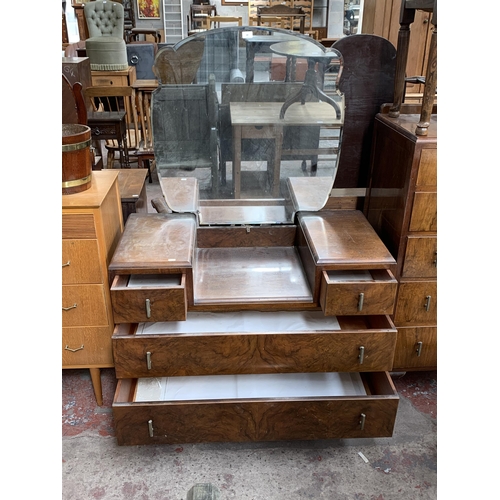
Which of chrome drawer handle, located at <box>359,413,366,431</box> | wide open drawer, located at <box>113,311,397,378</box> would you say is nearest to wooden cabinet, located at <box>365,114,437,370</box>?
wide open drawer, located at <box>113,311,397,378</box>

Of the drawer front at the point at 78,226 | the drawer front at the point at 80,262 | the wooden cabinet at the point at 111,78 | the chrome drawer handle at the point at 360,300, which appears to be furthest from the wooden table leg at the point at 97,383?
the wooden cabinet at the point at 111,78

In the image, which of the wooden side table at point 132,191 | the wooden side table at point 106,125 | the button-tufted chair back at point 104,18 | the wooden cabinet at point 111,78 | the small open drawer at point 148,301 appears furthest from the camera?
the button-tufted chair back at point 104,18

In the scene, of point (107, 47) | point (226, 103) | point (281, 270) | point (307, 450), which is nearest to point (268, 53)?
point (226, 103)

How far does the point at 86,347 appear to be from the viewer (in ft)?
4.26

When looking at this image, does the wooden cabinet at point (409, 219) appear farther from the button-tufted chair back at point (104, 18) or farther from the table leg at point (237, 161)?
the button-tufted chair back at point (104, 18)

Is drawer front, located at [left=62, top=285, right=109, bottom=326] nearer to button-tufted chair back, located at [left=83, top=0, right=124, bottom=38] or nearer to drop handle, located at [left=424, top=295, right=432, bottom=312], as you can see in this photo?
drop handle, located at [left=424, top=295, right=432, bottom=312]

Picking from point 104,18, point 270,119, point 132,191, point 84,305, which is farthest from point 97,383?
point 104,18

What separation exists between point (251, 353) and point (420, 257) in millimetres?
523

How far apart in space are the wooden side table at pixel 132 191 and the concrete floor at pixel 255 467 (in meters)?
0.65

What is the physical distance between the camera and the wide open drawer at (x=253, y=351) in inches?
43.5

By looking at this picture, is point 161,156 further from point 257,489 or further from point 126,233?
point 257,489

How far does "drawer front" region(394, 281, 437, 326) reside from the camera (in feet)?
4.30

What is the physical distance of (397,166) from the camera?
1.25 meters

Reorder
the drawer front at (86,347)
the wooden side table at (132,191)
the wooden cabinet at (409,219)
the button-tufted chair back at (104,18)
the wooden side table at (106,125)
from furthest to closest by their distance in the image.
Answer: the button-tufted chair back at (104,18) → the wooden side table at (106,125) → the wooden side table at (132,191) → the drawer front at (86,347) → the wooden cabinet at (409,219)
